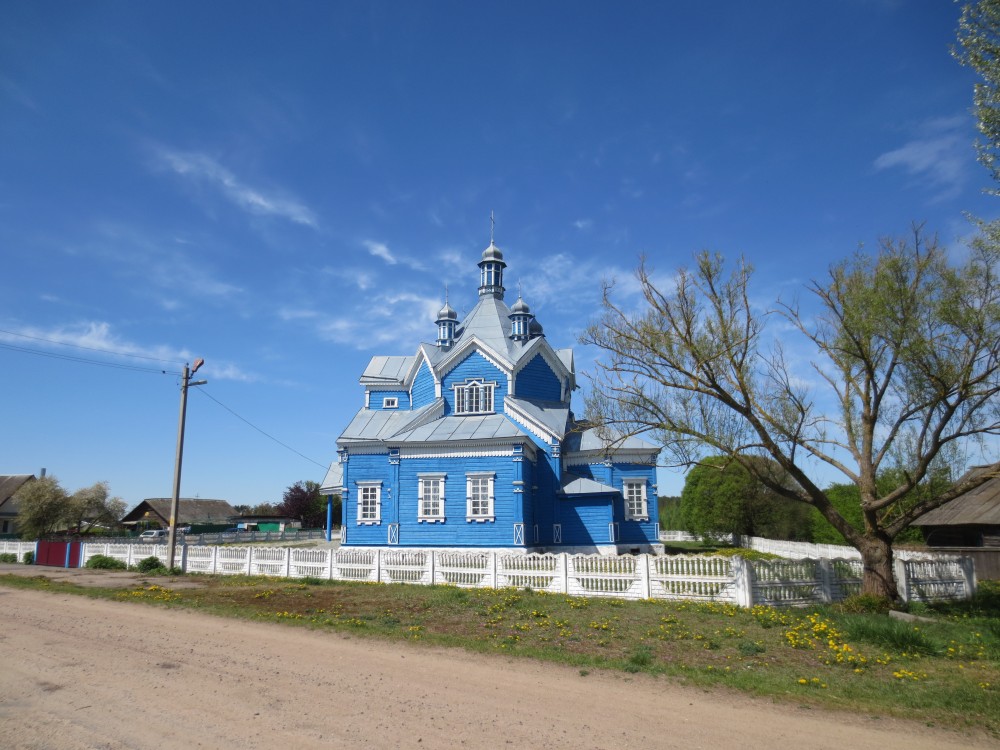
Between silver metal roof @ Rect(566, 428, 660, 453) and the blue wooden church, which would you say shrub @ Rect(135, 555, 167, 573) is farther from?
silver metal roof @ Rect(566, 428, 660, 453)

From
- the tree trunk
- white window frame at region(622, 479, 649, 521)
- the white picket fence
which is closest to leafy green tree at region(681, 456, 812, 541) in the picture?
white window frame at region(622, 479, 649, 521)

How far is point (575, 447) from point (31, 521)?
114 ft

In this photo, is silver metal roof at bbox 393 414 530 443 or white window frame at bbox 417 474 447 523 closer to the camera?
silver metal roof at bbox 393 414 530 443

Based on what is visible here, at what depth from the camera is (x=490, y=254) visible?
3459 cm

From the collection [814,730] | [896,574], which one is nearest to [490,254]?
[896,574]

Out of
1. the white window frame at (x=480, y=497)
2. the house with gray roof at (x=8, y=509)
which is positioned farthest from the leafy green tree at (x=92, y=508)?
the white window frame at (x=480, y=497)

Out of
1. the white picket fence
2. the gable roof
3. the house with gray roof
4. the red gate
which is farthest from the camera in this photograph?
the house with gray roof

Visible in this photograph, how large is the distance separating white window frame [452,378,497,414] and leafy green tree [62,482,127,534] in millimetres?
29436

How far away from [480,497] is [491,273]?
43.9 ft

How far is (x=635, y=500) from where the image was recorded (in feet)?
92.2

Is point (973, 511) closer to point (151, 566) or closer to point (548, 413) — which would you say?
point (548, 413)

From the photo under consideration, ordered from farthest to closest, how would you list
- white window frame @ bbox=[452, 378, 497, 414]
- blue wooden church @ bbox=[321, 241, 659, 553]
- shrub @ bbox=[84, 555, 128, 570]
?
white window frame @ bbox=[452, 378, 497, 414]
blue wooden church @ bbox=[321, 241, 659, 553]
shrub @ bbox=[84, 555, 128, 570]

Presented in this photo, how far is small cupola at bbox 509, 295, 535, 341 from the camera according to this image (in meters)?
31.4

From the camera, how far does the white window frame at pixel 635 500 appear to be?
91.2 feet
